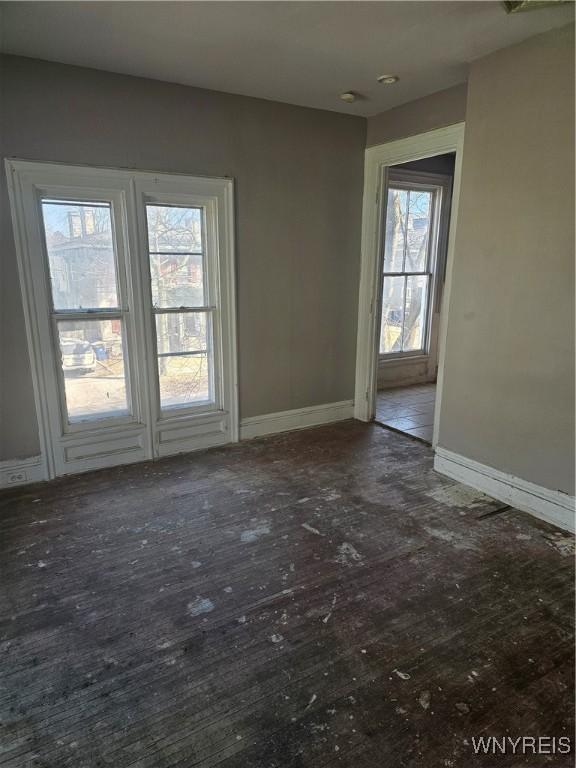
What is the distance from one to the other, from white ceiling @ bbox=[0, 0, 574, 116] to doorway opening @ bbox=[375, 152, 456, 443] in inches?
88.5

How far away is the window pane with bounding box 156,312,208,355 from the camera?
3.66 m

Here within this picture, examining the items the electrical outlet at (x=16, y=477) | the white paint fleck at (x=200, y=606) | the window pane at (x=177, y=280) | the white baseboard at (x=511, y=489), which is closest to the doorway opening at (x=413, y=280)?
the white baseboard at (x=511, y=489)

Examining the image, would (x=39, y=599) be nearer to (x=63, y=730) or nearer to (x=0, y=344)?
(x=63, y=730)

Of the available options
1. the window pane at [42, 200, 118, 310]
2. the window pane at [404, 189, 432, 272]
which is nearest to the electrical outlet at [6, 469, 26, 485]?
the window pane at [42, 200, 118, 310]

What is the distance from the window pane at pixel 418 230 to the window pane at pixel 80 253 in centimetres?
370

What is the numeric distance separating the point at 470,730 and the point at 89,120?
3790 millimetres

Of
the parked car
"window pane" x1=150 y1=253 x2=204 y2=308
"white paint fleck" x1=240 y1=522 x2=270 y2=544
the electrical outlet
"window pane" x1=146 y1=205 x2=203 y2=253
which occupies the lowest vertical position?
"white paint fleck" x1=240 y1=522 x2=270 y2=544

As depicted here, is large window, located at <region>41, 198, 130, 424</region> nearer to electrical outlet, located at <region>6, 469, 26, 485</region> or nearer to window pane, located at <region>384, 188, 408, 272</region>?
electrical outlet, located at <region>6, 469, 26, 485</region>

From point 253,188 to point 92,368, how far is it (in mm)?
1886

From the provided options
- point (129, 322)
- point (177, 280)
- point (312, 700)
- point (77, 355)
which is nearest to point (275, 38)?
point (177, 280)

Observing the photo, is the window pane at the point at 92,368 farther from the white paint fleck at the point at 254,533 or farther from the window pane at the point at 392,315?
the window pane at the point at 392,315

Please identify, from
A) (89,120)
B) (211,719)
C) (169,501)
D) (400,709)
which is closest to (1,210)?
(89,120)

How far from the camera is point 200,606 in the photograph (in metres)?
2.16

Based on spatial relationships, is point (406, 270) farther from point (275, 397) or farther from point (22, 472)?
point (22, 472)
